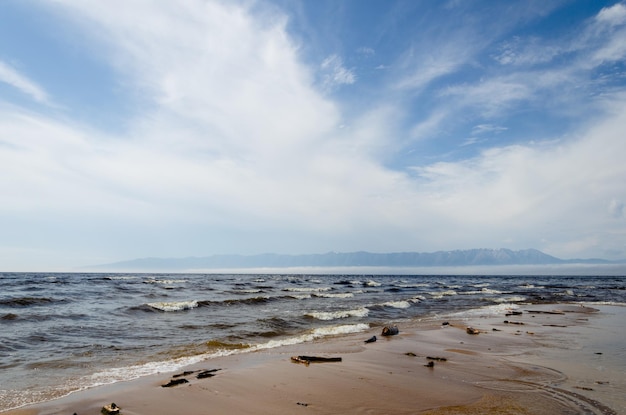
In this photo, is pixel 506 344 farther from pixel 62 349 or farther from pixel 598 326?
pixel 62 349

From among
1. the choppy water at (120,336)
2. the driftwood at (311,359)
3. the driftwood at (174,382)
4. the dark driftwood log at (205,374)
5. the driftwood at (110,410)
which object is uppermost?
the driftwood at (110,410)

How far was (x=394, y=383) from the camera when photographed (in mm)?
8031

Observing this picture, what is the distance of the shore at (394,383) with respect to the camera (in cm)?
633

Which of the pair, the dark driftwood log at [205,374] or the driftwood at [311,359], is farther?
the driftwood at [311,359]

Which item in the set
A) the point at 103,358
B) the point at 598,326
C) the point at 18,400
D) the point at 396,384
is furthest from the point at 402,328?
the point at 18,400

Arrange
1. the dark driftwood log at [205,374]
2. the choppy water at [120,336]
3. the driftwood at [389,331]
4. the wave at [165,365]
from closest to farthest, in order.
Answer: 1. the wave at [165,365]
2. the dark driftwood log at [205,374]
3. the choppy water at [120,336]
4. the driftwood at [389,331]

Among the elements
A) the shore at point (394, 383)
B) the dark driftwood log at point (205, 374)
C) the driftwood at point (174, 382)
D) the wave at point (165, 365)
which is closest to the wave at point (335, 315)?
the wave at point (165, 365)

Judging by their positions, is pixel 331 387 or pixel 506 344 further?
pixel 506 344

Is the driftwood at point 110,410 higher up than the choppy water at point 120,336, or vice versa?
the driftwood at point 110,410

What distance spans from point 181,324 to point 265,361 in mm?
8454

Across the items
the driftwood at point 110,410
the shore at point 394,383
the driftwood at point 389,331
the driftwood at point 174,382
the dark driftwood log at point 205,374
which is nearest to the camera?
the driftwood at point 110,410

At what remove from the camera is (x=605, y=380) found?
301 inches

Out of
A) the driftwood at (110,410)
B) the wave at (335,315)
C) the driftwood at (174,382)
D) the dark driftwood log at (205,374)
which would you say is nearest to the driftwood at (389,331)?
the wave at (335,315)

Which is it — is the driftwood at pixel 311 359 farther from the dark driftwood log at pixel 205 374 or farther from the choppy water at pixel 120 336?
the choppy water at pixel 120 336
